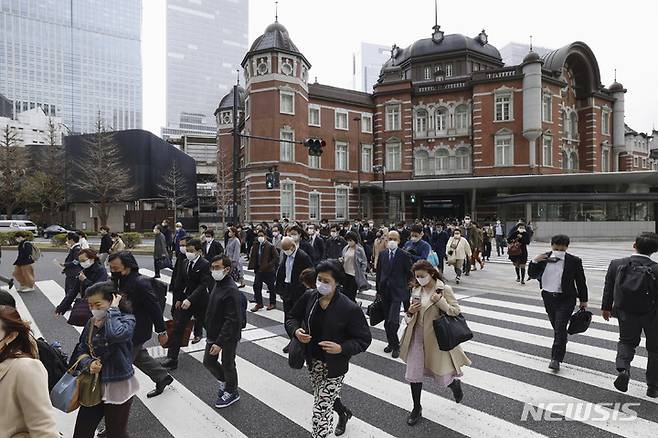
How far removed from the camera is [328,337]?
3256mm

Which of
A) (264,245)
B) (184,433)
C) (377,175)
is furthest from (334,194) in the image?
(184,433)

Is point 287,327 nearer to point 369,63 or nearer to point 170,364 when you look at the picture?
point 170,364

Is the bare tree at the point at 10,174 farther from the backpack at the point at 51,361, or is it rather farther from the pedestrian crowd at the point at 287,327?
the backpack at the point at 51,361

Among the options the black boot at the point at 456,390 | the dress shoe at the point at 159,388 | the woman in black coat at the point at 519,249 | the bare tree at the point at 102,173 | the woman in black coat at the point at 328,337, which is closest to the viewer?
the woman in black coat at the point at 328,337

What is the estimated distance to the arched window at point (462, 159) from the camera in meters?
37.6

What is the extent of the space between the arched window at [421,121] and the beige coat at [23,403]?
3901 centimetres

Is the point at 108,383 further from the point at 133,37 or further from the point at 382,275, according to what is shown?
the point at 133,37

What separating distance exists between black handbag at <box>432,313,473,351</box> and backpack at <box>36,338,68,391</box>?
3177 millimetres

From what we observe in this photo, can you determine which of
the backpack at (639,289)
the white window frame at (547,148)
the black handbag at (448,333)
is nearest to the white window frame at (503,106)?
the white window frame at (547,148)

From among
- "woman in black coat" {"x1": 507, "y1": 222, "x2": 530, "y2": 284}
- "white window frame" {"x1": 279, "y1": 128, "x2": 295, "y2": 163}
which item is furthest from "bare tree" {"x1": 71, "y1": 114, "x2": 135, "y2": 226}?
"woman in black coat" {"x1": 507, "y1": 222, "x2": 530, "y2": 284}

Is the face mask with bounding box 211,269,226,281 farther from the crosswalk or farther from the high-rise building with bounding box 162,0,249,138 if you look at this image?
the high-rise building with bounding box 162,0,249,138

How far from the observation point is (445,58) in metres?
40.8

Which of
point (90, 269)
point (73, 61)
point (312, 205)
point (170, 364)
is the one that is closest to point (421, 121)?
point (312, 205)

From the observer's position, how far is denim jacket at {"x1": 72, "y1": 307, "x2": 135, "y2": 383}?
2977 millimetres
